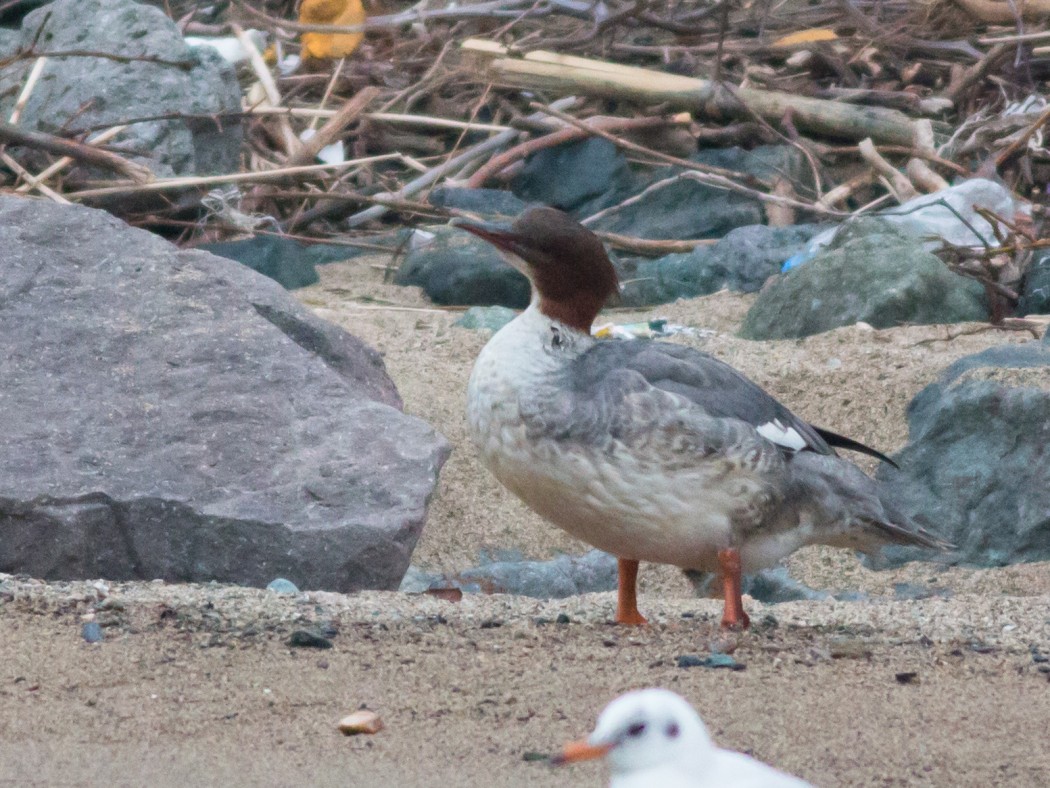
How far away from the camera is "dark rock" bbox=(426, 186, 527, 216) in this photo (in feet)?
26.8

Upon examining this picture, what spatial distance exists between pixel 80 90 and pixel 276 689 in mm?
5724

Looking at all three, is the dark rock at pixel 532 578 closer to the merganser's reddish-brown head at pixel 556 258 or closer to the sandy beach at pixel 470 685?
the sandy beach at pixel 470 685

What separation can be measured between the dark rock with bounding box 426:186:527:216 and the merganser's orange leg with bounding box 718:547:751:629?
438 cm

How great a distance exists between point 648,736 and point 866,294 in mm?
4929

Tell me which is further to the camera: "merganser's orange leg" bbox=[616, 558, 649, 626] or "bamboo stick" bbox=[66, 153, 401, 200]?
"bamboo stick" bbox=[66, 153, 401, 200]

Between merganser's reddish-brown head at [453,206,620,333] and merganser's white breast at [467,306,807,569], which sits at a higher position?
merganser's reddish-brown head at [453,206,620,333]

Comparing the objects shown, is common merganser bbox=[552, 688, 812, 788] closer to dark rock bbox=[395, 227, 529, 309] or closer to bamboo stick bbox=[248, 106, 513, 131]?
dark rock bbox=[395, 227, 529, 309]

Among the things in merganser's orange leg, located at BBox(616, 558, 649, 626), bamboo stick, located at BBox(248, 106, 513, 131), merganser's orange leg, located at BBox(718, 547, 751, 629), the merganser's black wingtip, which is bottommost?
bamboo stick, located at BBox(248, 106, 513, 131)

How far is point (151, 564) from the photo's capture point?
4312 mm

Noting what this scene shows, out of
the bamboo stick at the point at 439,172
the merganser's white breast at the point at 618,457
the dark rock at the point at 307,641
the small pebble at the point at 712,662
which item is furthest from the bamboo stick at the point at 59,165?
the small pebble at the point at 712,662

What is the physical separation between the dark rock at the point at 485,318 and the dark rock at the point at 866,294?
1.09 meters

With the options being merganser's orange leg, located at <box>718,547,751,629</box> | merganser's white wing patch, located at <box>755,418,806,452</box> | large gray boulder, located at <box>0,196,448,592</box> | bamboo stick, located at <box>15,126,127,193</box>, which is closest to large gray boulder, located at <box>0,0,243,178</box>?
bamboo stick, located at <box>15,126,127,193</box>

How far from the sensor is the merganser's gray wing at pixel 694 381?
395 centimetres

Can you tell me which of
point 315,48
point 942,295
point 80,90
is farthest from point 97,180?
point 942,295
